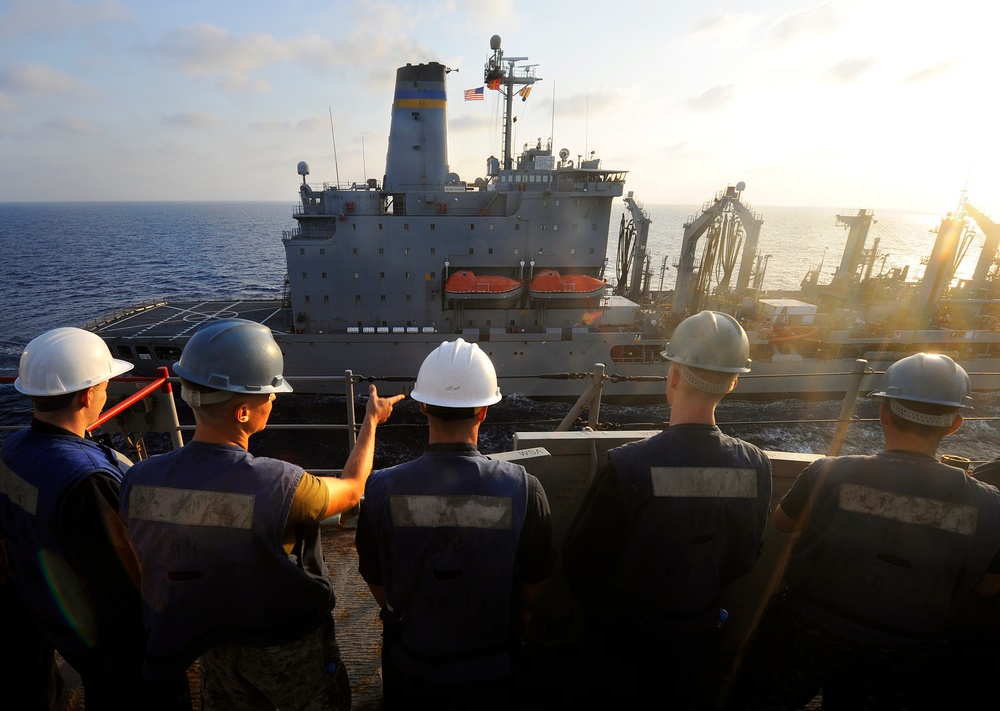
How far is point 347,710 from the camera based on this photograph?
1.99 metres

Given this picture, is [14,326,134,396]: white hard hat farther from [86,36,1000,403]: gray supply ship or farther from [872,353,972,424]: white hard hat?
[86,36,1000,403]: gray supply ship

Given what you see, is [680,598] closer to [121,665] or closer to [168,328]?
[121,665]

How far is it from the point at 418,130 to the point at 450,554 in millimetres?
20481

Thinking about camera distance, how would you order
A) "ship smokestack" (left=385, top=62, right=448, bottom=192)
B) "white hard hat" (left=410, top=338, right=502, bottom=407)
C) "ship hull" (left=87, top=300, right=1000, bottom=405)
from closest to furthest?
"white hard hat" (left=410, top=338, right=502, bottom=407), "ship hull" (left=87, top=300, right=1000, bottom=405), "ship smokestack" (left=385, top=62, right=448, bottom=192)

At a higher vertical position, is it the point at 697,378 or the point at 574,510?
the point at 697,378

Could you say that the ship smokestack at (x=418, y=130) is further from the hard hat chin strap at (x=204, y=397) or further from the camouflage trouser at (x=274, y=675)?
the camouflage trouser at (x=274, y=675)

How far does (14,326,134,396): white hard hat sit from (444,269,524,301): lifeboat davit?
1554 cm

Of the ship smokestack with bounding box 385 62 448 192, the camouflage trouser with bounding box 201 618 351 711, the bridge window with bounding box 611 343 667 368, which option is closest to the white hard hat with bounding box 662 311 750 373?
the camouflage trouser with bounding box 201 618 351 711

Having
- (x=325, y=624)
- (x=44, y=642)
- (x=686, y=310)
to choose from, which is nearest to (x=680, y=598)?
(x=325, y=624)

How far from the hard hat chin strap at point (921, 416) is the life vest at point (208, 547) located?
7.40ft

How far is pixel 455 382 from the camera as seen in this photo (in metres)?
1.66

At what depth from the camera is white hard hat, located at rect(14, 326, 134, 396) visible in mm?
1825

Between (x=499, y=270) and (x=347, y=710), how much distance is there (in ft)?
58.2

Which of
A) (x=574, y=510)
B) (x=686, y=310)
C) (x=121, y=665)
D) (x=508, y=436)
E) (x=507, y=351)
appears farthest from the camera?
(x=686, y=310)
